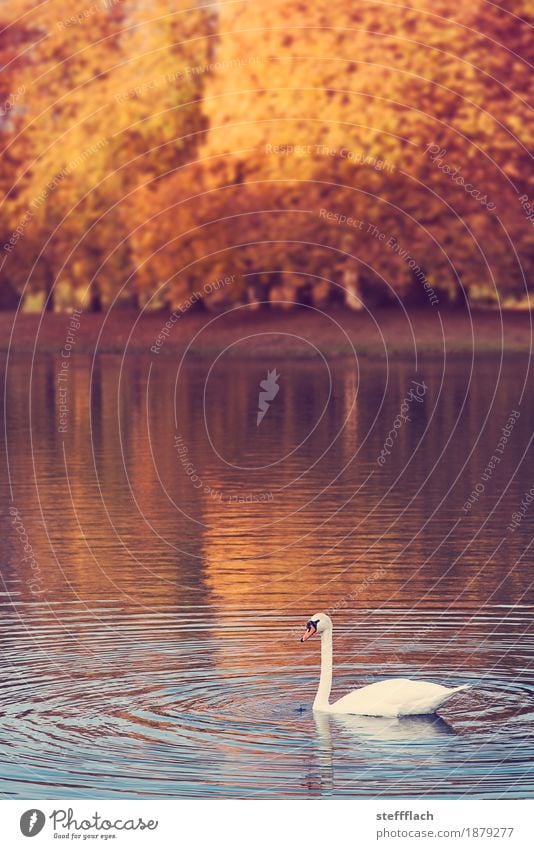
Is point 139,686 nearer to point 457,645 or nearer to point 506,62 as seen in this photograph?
point 457,645

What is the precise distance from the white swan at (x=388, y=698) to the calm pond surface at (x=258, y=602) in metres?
0.12

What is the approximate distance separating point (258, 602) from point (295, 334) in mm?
56533

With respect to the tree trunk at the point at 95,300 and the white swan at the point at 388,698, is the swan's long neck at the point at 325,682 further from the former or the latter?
the tree trunk at the point at 95,300

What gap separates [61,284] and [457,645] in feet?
255

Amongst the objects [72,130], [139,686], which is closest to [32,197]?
[72,130]

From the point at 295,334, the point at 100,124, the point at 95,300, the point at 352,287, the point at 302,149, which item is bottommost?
the point at 295,334

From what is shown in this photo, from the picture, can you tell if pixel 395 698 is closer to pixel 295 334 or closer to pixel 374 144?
pixel 295 334

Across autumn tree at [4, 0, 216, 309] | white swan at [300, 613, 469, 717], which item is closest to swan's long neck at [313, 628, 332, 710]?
white swan at [300, 613, 469, 717]

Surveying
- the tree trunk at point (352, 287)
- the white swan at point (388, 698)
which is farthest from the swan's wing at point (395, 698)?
the tree trunk at point (352, 287)

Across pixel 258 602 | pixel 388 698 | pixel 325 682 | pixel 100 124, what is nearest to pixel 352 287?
pixel 100 124

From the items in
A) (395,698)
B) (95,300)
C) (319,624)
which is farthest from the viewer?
(95,300)

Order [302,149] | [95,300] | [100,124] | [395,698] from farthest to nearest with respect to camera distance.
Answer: [95,300] → [100,124] → [302,149] → [395,698]

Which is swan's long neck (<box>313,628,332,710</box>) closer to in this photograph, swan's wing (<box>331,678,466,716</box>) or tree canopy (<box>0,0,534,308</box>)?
swan's wing (<box>331,678,466,716</box>)

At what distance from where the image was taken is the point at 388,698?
57.1ft
